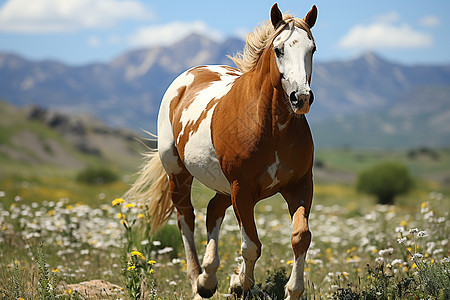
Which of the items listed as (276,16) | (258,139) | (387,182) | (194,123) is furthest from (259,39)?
(387,182)

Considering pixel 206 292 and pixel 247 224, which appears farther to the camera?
pixel 206 292

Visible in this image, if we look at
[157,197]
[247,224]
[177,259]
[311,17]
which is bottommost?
[177,259]

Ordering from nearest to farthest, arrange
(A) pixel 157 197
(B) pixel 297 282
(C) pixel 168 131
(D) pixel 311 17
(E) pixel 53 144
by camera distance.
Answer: (B) pixel 297 282, (D) pixel 311 17, (C) pixel 168 131, (A) pixel 157 197, (E) pixel 53 144

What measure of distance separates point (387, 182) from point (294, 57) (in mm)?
28006

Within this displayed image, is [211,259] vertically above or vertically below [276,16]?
below

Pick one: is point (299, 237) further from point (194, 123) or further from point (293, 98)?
point (194, 123)

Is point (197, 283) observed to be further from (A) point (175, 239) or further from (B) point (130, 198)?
(A) point (175, 239)

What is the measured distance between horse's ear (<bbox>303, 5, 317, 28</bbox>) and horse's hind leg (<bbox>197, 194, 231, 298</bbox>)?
7.96 feet

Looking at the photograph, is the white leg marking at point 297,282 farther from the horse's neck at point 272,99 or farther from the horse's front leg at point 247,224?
the horse's neck at point 272,99

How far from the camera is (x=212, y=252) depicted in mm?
5562

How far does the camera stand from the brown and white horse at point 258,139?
4418 mm

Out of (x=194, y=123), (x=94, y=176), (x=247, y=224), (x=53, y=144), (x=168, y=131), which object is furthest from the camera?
(x=53, y=144)

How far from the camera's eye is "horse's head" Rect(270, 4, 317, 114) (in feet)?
13.4

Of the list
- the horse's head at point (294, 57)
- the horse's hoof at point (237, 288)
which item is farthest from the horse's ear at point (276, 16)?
the horse's hoof at point (237, 288)
